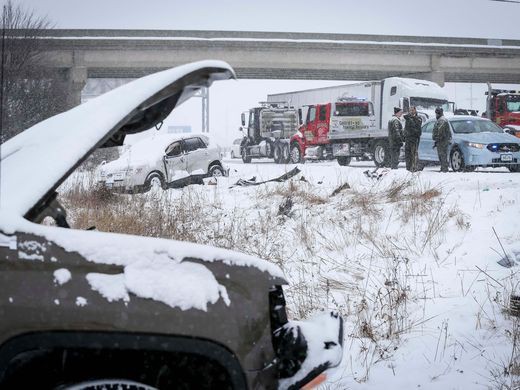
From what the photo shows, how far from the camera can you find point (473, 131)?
15570 millimetres

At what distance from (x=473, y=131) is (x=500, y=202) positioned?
24.9 feet

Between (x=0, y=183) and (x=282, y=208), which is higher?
(x=0, y=183)

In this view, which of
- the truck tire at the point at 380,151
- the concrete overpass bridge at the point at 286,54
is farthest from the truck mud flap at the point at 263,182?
the concrete overpass bridge at the point at 286,54

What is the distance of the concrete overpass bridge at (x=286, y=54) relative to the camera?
4041 centimetres

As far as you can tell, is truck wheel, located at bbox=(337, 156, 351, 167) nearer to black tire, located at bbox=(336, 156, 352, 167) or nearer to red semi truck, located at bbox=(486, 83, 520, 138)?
black tire, located at bbox=(336, 156, 352, 167)

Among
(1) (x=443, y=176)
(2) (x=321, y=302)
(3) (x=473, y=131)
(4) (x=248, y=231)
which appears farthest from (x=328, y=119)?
(2) (x=321, y=302)

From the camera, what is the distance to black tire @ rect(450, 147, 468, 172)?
14884 millimetres

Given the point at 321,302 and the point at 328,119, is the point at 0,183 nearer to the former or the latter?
the point at 321,302

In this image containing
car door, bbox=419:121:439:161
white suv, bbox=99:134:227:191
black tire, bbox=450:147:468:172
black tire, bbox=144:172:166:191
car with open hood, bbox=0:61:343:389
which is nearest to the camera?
car with open hood, bbox=0:61:343:389

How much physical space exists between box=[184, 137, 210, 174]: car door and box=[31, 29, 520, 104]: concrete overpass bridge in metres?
24.6

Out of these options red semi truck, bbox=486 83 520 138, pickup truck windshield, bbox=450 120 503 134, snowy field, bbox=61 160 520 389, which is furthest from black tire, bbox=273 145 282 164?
snowy field, bbox=61 160 520 389

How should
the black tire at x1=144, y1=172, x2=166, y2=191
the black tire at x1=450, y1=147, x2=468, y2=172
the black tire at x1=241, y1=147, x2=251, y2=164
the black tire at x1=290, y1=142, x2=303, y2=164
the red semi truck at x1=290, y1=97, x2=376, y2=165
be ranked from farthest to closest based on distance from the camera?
the black tire at x1=241, y1=147, x2=251, y2=164
the black tire at x1=290, y1=142, x2=303, y2=164
the red semi truck at x1=290, y1=97, x2=376, y2=165
the black tire at x1=450, y1=147, x2=468, y2=172
the black tire at x1=144, y1=172, x2=166, y2=191

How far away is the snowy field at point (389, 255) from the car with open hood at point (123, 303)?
1.96 metres

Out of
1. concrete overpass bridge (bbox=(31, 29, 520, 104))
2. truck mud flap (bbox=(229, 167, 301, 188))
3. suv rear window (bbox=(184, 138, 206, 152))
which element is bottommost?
truck mud flap (bbox=(229, 167, 301, 188))
